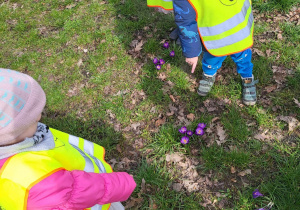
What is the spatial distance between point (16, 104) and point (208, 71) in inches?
103

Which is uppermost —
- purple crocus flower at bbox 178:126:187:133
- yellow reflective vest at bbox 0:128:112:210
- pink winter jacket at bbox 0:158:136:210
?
yellow reflective vest at bbox 0:128:112:210

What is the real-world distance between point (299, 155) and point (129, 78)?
2.59 meters

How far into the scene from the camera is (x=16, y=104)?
1269 millimetres

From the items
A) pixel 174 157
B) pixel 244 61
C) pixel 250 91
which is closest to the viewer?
pixel 244 61

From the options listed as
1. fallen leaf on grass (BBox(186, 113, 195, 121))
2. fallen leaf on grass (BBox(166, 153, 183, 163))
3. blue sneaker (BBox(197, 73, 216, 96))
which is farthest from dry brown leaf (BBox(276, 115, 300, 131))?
fallen leaf on grass (BBox(166, 153, 183, 163))

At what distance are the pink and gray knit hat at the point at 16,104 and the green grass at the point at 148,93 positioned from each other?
6.50ft

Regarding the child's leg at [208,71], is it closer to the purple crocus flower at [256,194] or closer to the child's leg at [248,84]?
the child's leg at [248,84]

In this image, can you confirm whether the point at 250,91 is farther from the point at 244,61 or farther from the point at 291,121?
the point at 291,121

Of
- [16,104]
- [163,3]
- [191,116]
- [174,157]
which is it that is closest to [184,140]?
[174,157]

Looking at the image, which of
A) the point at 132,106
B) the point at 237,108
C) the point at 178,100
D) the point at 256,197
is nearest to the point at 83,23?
the point at 132,106

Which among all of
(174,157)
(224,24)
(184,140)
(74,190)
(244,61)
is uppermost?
(224,24)

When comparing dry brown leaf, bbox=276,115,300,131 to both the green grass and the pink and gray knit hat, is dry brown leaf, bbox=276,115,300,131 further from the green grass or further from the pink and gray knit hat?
the pink and gray knit hat

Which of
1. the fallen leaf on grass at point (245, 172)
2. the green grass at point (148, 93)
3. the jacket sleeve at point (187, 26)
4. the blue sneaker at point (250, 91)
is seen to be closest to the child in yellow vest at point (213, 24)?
the jacket sleeve at point (187, 26)

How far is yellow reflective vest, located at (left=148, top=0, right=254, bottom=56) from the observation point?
233cm
